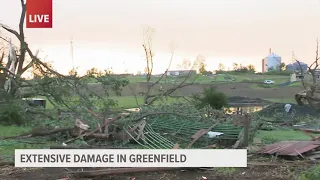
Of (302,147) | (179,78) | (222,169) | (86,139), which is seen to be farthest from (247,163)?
(179,78)

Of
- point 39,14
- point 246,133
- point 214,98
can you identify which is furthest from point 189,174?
point 214,98

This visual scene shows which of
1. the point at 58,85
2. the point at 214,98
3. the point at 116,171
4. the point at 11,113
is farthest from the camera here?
the point at 214,98

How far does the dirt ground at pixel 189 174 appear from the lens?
4.85 m

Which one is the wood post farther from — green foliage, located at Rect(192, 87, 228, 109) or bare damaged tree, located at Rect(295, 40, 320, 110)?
green foliage, located at Rect(192, 87, 228, 109)

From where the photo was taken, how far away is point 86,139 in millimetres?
7426

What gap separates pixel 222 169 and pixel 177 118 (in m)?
2.87

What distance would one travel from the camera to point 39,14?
10594 millimetres

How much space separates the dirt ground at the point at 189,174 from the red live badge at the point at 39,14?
18.4ft

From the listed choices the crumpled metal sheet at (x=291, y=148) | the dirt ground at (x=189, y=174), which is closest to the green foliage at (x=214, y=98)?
the crumpled metal sheet at (x=291, y=148)

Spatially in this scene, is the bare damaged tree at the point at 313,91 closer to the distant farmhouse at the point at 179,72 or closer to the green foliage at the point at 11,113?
the distant farmhouse at the point at 179,72

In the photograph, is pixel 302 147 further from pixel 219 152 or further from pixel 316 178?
pixel 316 178

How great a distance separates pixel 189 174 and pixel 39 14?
7289 millimetres

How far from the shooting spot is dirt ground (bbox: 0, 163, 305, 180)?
4848 millimetres

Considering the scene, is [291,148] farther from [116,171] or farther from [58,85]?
[58,85]
